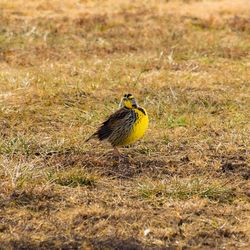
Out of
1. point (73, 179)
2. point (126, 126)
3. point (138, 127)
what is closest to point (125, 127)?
point (126, 126)

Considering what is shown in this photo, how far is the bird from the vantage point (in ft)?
22.2

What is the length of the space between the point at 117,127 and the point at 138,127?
0.66 ft

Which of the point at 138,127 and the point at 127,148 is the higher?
the point at 138,127

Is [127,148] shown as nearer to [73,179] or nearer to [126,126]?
[126,126]

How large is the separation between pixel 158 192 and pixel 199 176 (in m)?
0.61

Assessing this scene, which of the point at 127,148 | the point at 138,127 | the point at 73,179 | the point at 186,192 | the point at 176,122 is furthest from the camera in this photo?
the point at 176,122

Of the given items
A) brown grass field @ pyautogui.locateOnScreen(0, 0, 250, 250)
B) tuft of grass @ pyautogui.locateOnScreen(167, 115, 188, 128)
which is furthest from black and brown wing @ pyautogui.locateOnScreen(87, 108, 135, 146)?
tuft of grass @ pyautogui.locateOnScreen(167, 115, 188, 128)

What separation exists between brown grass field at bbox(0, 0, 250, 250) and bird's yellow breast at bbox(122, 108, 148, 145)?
0.69ft

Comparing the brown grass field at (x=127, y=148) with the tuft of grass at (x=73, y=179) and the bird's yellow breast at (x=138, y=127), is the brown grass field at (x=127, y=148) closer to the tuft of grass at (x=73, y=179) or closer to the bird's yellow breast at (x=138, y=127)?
the tuft of grass at (x=73, y=179)

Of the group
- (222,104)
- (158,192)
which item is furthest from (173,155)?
(222,104)

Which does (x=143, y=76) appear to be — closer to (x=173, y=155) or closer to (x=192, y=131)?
(x=192, y=131)

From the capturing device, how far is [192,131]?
7.66 metres

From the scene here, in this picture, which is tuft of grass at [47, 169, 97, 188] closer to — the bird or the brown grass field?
the brown grass field

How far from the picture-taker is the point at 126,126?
677 cm
